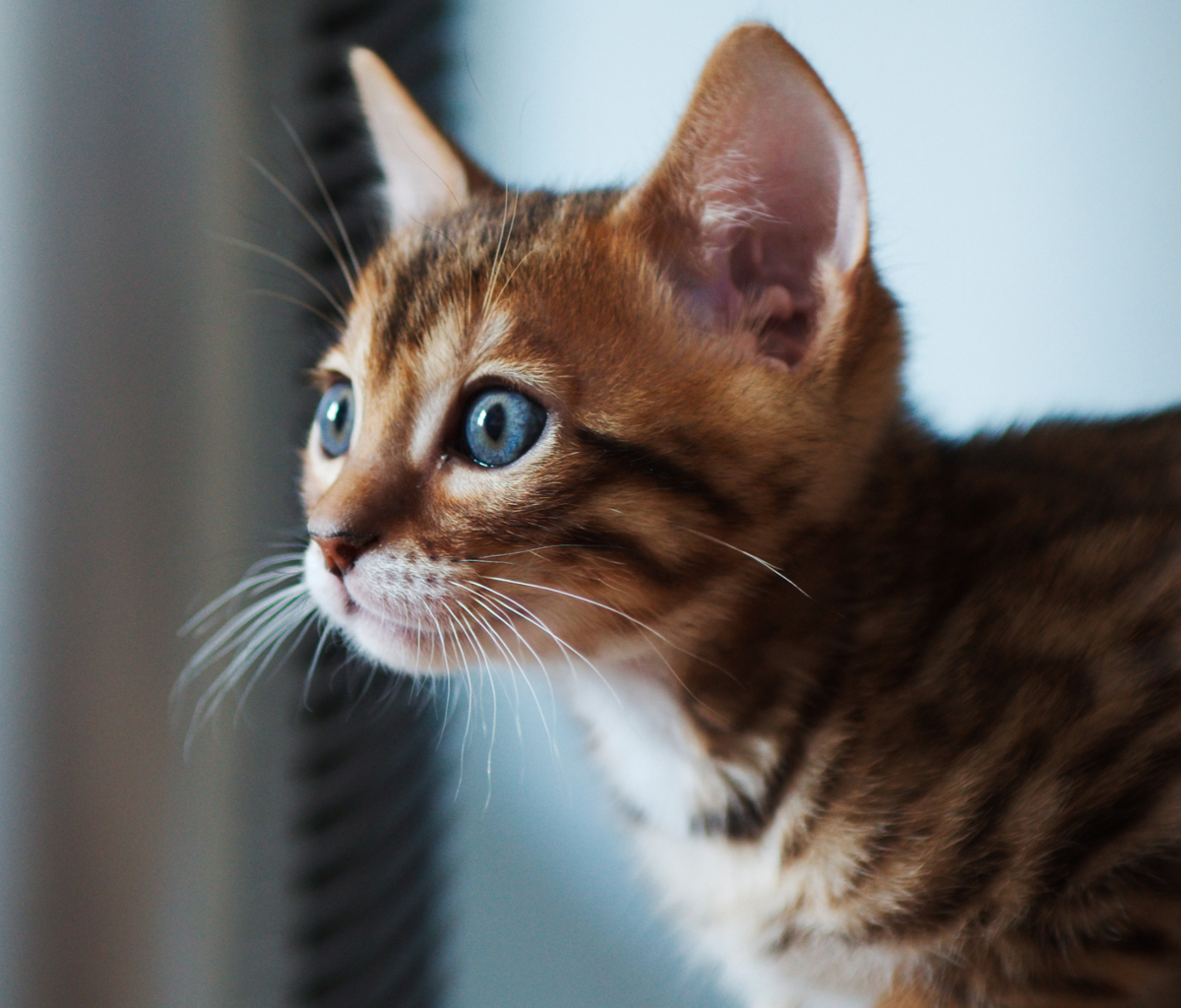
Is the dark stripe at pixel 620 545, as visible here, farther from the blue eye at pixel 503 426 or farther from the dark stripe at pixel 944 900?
the dark stripe at pixel 944 900

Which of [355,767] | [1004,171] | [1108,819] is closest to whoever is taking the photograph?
[1108,819]

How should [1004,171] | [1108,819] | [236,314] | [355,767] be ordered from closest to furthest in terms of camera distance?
[1108,819] → [1004,171] → [236,314] → [355,767]

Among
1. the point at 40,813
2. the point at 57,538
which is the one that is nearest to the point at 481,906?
the point at 40,813

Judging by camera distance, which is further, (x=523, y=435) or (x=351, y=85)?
(x=351, y=85)

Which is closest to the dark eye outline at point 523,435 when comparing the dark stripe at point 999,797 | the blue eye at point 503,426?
the blue eye at point 503,426

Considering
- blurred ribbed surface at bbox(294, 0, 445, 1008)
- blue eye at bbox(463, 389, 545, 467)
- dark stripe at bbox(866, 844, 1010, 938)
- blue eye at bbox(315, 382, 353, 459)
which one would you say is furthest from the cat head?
blurred ribbed surface at bbox(294, 0, 445, 1008)

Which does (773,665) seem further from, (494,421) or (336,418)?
(336,418)

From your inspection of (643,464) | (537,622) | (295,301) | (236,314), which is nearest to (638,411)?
(643,464)
